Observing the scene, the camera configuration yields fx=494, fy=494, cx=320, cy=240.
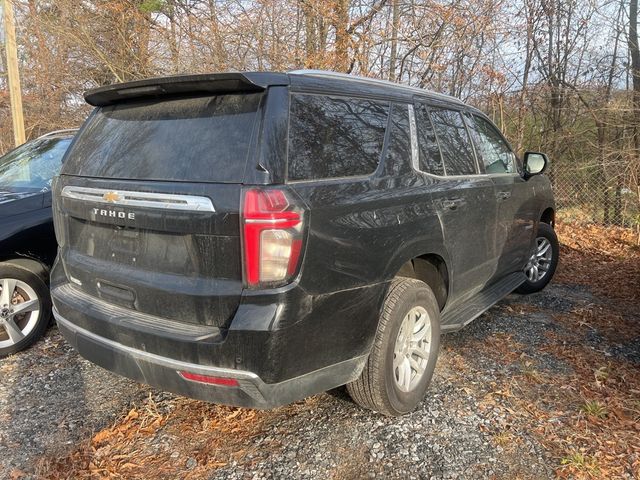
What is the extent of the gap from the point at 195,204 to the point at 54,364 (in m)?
2.36

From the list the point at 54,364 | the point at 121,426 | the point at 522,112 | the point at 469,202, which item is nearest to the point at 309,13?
the point at 522,112

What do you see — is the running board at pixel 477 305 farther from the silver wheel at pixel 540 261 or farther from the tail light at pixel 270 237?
the tail light at pixel 270 237

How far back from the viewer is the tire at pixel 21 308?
12.2ft

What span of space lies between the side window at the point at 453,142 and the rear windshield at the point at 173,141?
1664mm

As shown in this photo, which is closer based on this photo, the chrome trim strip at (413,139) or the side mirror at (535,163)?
the chrome trim strip at (413,139)

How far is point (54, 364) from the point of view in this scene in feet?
12.1

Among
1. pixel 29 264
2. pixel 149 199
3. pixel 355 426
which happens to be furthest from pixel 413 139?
pixel 29 264

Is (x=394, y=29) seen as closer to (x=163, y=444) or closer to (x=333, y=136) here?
(x=333, y=136)

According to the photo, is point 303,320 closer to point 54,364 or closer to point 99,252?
point 99,252

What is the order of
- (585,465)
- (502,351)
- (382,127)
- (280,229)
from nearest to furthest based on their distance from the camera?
(280,229), (585,465), (382,127), (502,351)

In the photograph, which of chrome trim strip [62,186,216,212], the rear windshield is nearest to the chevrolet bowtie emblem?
chrome trim strip [62,186,216,212]

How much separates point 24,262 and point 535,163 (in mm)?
4597

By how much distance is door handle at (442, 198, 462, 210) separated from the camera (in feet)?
10.5

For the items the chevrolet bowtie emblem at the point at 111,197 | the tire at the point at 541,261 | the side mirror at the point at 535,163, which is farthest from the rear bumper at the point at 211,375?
the tire at the point at 541,261
